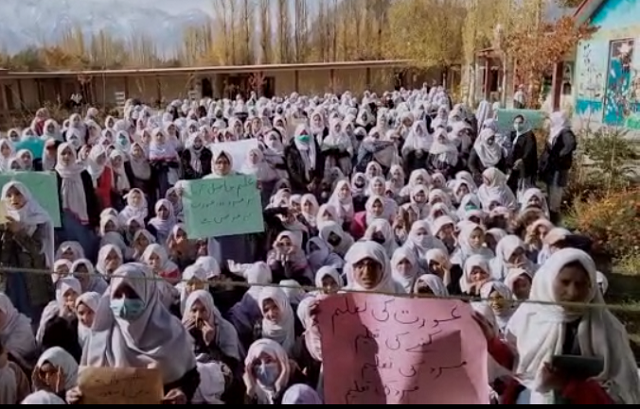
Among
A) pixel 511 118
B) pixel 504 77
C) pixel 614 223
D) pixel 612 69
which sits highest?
pixel 612 69

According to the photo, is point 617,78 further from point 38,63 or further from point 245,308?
point 38,63

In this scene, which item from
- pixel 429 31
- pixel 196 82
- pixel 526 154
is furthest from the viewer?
→ pixel 429 31

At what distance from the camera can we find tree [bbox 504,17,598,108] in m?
14.2

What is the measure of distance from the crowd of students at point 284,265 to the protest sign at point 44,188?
10.7 inches

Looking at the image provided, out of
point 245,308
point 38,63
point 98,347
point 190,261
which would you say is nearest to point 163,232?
point 190,261

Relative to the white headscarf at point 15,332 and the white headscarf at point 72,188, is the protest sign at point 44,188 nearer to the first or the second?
the white headscarf at point 72,188

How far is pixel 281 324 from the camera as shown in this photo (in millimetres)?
3670

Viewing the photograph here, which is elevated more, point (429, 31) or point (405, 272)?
point (429, 31)

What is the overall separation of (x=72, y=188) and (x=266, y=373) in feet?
13.1

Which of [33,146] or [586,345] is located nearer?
[586,345]

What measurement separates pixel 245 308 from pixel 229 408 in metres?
2.47

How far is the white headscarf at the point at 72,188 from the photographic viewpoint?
20.9ft

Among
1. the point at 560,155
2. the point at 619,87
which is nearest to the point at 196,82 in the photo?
the point at 619,87

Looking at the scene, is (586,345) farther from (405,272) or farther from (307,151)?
(307,151)
